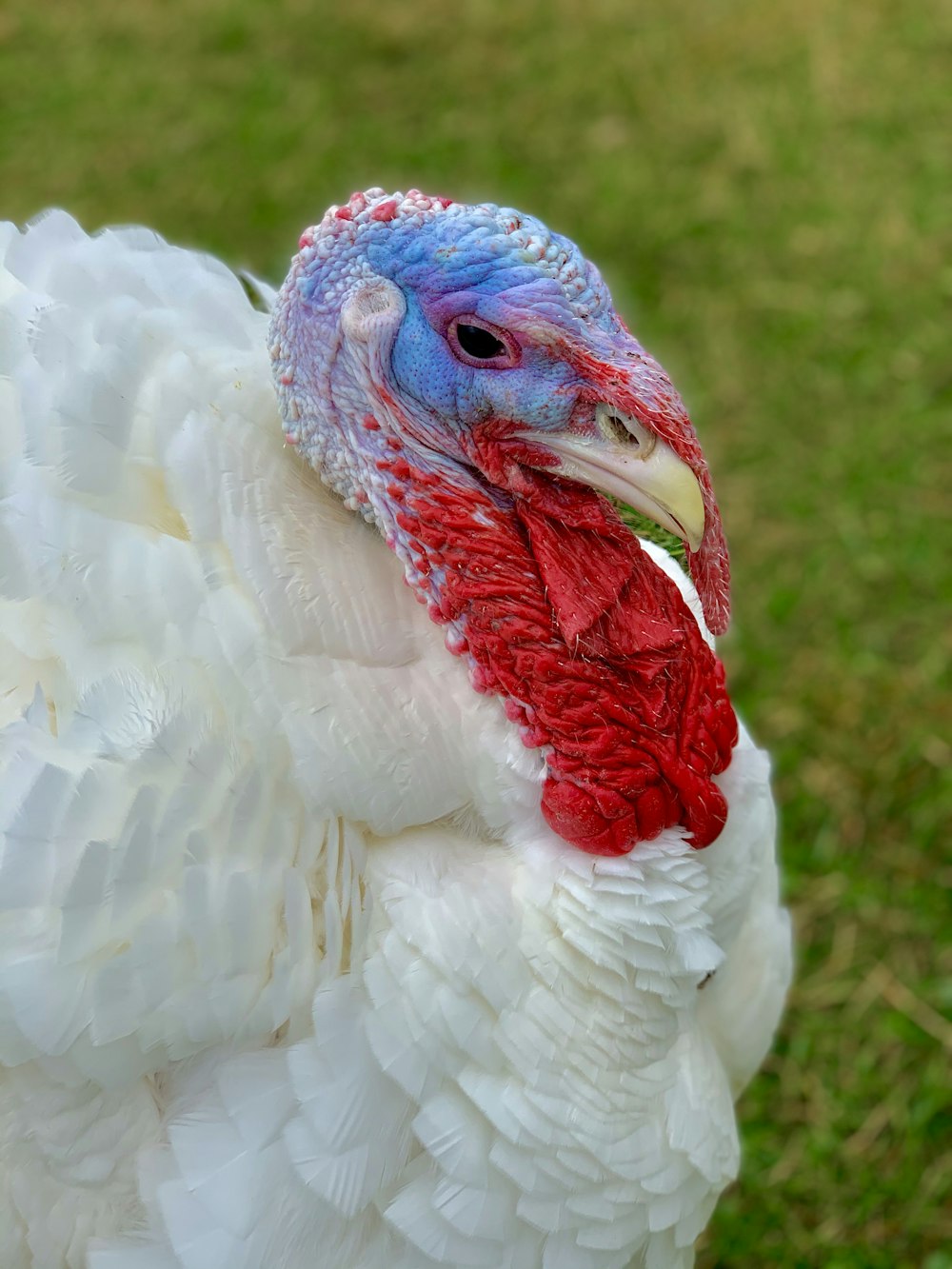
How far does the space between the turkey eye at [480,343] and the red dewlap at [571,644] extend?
0.17 meters

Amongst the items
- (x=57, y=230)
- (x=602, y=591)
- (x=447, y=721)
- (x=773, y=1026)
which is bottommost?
(x=773, y=1026)

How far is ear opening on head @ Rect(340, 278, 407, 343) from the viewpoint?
1688mm

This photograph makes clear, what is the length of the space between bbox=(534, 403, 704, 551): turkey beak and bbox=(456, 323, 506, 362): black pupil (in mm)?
122

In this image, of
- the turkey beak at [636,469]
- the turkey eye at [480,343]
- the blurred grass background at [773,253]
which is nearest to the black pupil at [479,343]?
the turkey eye at [480,343]

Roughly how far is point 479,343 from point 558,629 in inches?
15.1

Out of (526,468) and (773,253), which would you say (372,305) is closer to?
(526,468)

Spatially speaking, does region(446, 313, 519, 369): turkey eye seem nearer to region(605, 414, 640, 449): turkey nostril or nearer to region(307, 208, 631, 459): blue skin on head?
region(307, 208, 631, 459): blue skin on head

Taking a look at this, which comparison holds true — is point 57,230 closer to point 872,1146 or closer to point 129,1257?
point 129,1257

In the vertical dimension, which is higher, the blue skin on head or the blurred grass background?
the blue skin on head

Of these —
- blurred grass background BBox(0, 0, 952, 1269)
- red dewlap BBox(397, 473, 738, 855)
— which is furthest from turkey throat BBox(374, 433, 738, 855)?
blurred grass background BBox(0, 0, 952, 1269)

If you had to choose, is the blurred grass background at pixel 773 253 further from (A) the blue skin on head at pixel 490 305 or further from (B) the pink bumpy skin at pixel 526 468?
(A) the blue skin on head at pixel 490 305

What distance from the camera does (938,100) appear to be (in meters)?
5.36

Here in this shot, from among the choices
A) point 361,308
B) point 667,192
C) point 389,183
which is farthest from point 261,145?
point 361,308

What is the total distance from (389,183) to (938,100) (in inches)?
87.3
